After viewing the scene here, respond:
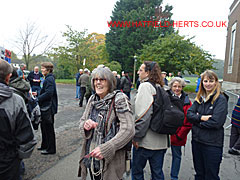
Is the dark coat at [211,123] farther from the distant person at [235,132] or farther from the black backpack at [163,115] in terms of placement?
the distant person at [235,132]

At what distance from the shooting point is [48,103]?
3.91 meters

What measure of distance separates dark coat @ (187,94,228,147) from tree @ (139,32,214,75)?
2029cm

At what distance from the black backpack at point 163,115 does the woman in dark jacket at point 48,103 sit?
2.49 m

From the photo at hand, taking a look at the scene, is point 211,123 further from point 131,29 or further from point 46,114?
point 131,29

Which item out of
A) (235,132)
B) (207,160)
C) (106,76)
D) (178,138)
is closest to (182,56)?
(235,132)

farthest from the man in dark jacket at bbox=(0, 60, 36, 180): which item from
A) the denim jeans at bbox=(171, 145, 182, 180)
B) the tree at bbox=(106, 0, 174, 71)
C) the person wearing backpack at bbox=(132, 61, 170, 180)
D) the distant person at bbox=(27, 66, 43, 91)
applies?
the tree at bbox=(106, 0, 174, 71)

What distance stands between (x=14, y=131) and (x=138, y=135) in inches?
53.3

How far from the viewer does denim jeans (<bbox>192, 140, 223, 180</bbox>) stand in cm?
232

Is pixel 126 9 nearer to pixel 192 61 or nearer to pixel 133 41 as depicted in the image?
pixel 133 41

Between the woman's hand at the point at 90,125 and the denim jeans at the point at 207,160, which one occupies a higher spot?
the woman's hand at the point at 90,125

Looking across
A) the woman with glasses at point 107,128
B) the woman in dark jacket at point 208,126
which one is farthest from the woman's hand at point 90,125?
the woman in dark jacket at point 208,126

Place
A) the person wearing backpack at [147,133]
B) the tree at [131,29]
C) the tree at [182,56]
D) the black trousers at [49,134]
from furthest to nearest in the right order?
1. the tree at [131,29]
2. the tree at [182,56]
3. the black trousers at [49,134]
4. the person wearing backpack at [147,133]

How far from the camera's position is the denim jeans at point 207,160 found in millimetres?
2316

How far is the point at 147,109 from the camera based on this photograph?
216 cm
